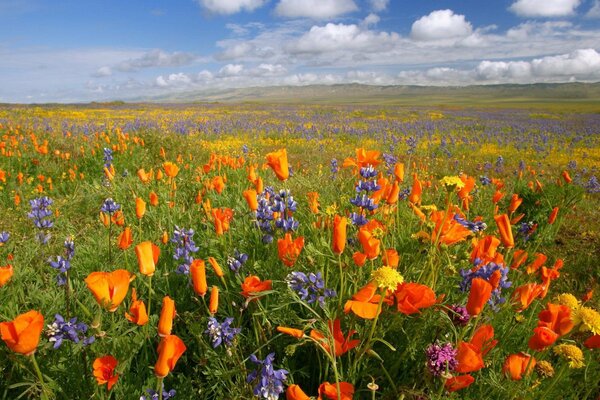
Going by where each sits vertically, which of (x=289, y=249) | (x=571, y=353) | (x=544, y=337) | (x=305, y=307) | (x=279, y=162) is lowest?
(x=305, y=307)

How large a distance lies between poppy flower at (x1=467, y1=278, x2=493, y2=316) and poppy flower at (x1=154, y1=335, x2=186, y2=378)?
3.01 ft

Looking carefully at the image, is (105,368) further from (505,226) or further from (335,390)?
(505,226)

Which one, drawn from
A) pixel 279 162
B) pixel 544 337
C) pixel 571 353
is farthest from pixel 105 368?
pixel 571 353

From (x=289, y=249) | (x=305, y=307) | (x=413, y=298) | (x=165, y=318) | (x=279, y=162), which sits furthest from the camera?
(x=279, y=162)

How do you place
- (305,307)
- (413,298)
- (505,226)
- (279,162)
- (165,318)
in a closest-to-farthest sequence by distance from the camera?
1. (165,318)
2. (413,298)
3. (505,226)
4. (305,307)
5. (279,162)

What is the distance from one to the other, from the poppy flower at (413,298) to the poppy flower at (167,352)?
0.78 meters

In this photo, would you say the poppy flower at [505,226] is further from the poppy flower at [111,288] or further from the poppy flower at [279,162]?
the poppy flower at [111,288]

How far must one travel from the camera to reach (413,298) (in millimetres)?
1360

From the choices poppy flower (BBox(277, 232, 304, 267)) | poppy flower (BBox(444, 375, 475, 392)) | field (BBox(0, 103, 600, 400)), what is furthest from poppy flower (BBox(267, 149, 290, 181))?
poppy flower (BBox(444, 375, 475, 392))

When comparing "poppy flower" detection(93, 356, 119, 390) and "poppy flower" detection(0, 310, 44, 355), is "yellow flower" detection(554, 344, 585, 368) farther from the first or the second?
"poppy flower" detection(0, 310, 44, 355)

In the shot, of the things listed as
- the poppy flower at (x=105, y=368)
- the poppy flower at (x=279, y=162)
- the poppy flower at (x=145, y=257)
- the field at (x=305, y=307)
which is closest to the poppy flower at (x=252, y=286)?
the field at (x=305, y=307)

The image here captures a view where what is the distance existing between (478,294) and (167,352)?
3.18 feet

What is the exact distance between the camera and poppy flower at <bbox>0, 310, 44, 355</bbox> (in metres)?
0.98

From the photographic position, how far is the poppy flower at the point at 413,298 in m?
1.32
